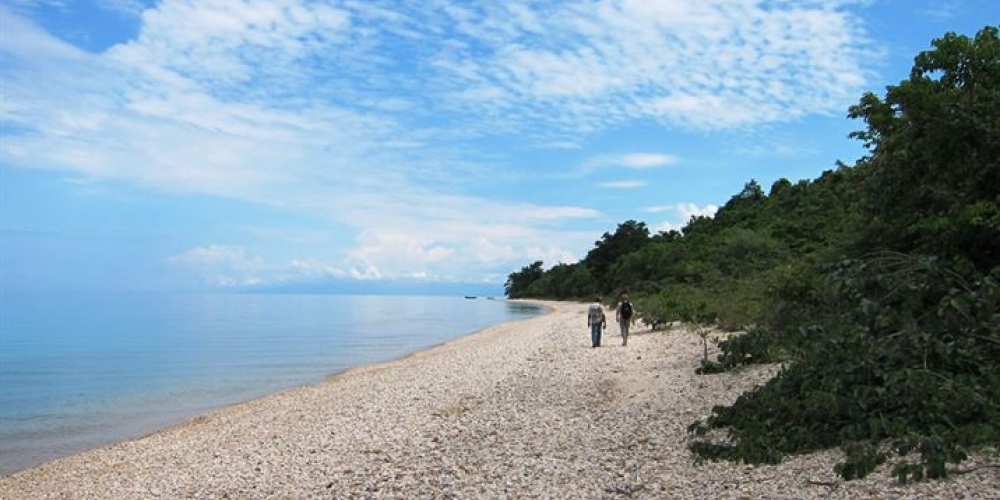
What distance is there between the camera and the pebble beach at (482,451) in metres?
7.63

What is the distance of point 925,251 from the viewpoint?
12.8m

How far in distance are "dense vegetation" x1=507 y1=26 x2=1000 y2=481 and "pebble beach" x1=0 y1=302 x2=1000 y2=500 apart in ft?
1.30

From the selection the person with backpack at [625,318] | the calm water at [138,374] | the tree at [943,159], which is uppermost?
the tree at [943,159]

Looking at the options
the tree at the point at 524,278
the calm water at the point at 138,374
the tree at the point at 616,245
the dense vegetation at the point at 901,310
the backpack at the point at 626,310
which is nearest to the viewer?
the dense vegetation at the point at 901,310

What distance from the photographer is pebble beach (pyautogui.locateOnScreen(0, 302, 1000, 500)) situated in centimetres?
763

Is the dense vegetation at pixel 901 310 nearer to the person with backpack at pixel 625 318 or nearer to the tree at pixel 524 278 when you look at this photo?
the person with backpack at pixel 625 318

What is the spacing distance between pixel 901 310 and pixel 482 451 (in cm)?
546

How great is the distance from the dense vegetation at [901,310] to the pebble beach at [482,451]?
396 millimetres

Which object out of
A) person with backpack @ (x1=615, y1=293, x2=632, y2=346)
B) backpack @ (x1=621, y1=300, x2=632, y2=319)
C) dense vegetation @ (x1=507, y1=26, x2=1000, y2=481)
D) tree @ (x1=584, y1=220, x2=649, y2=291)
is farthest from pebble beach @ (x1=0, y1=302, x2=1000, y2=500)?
tree @ (x1=584, y1=220, x2=649, y2=291)

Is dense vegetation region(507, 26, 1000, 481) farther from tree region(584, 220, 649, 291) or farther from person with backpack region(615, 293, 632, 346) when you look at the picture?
tree region(584, 220, 649, 291)

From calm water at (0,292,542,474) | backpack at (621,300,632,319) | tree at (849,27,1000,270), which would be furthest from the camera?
backpack at (621,300,632,319)

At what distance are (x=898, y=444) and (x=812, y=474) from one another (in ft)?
2.68

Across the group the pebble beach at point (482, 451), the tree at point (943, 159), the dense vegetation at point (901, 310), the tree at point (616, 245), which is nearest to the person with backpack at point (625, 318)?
the dense vegetation at point (901, 310)

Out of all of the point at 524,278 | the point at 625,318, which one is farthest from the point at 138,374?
the point at 524,278
